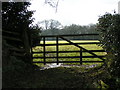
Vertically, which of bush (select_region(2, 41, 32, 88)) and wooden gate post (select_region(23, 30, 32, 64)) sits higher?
wooden gate post (select_region(23, 30, 32, 64))

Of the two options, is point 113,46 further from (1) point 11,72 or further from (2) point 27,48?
(2) point 27,48

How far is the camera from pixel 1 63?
4723 millimetres

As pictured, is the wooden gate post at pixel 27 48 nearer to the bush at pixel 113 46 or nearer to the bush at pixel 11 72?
the bush at pixel 11 72

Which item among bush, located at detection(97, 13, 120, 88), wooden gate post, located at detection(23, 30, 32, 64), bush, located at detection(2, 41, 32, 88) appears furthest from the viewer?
wooden gate post, located at detection(23, 30, 32, 64)

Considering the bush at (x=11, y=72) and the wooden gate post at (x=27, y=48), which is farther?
the wooden gate post at (x=27, y=48)

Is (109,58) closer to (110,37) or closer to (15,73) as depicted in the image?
(110,37)

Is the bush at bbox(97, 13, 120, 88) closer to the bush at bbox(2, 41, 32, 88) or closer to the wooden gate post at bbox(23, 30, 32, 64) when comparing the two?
the bush at bbox(2, 41, 32, 88)

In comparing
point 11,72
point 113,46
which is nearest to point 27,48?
point 11,72

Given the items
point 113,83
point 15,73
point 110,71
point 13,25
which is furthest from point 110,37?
point 13,25

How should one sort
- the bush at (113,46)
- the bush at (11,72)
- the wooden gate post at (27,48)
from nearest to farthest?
the bush at (113,46)
the bush at (11,72)
the wooden gate post at (27,48)

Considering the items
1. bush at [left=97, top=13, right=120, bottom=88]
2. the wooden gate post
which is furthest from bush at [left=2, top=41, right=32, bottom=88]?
bush at [left=97, top=13, right=120, bottom=88]

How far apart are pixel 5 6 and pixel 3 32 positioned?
95cm

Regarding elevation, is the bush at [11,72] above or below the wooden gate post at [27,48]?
below

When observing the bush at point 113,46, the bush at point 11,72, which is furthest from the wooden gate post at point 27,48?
the bush at point 113,46
